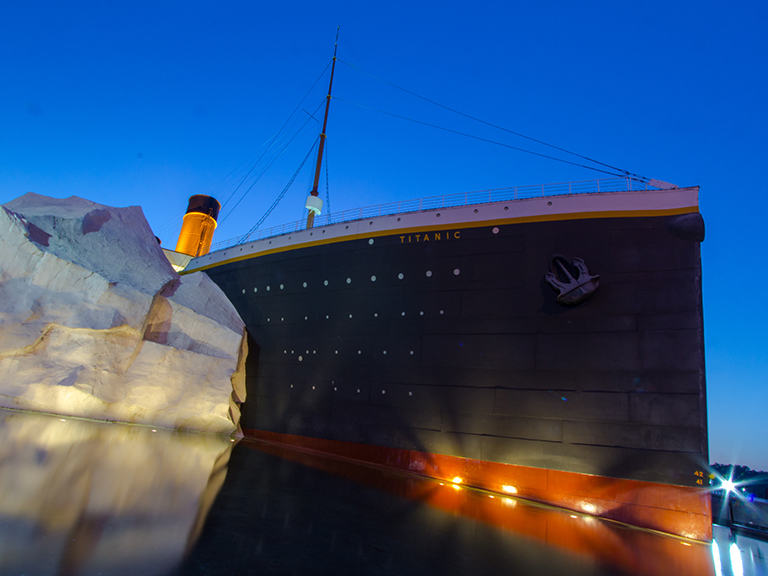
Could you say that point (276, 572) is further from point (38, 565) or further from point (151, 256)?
point (151, 256)

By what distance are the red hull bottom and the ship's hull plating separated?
2cm

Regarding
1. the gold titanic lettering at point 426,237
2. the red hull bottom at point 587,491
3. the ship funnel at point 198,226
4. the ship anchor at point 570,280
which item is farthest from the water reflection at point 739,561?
the ship funnel at point 198,226

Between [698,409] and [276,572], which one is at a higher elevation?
[698,409]

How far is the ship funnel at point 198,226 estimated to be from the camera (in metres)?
22.0

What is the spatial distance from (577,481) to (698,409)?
2.69 meters

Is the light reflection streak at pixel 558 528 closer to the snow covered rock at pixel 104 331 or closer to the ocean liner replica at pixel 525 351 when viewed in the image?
the ocean liner replica at pixel 525 351

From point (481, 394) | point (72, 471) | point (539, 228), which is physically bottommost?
point (72, 471)

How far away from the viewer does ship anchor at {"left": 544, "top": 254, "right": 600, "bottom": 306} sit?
8570mm

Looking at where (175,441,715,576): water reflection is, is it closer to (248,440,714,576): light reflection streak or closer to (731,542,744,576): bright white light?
(248,440,714,576): light reflection streak

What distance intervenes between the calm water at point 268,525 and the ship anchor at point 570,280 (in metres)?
4.34

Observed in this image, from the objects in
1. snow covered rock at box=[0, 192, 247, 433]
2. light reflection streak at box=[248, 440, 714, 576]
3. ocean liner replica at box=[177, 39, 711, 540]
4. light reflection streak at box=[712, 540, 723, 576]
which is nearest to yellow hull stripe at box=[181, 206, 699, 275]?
ocean liner replica at box=[177, 39, 711, 540]

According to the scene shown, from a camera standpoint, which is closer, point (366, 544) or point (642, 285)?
point (366, 544)

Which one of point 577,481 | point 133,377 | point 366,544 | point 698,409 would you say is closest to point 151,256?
point 133,377

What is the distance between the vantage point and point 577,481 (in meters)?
7.97
